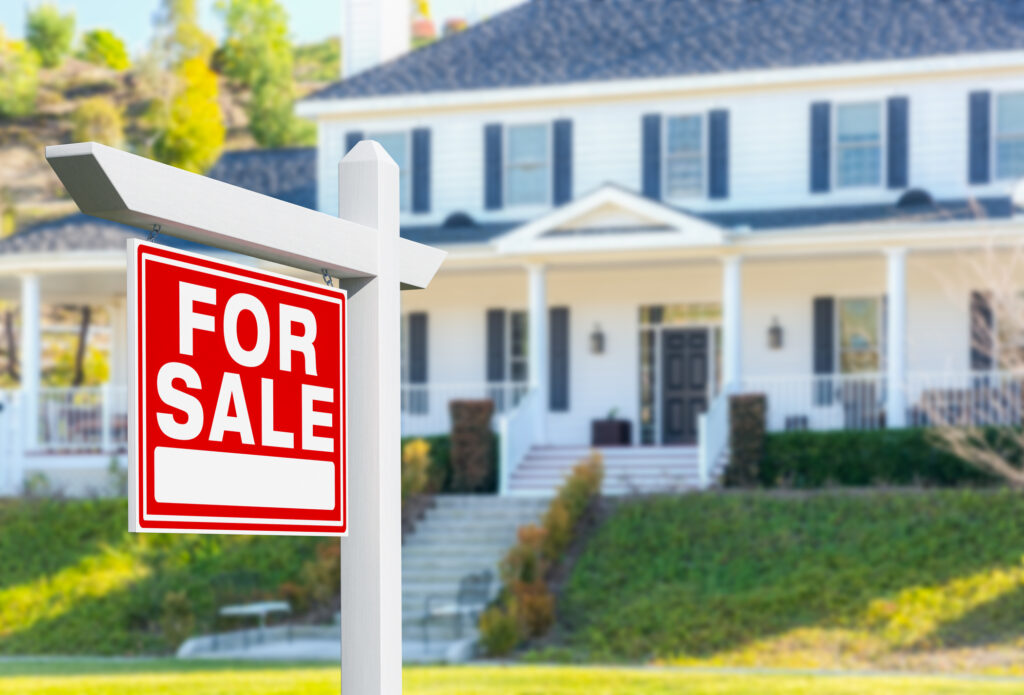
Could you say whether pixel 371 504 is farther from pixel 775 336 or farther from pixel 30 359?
pixel 30 359

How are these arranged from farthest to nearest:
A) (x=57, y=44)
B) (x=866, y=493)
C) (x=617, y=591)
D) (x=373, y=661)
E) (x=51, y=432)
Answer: (x=57, y=44) < (x=51, y=432) < (x=866, y=493) < (x=617, y=591) < (x=373, y=661)

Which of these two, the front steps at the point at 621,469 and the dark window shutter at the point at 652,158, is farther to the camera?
the dark window shutter at the point at 652,158

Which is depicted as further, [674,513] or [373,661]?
[674,513]

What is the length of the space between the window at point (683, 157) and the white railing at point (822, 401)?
330 centimetres

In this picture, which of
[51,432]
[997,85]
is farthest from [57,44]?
[997,85]

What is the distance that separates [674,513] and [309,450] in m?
15.0

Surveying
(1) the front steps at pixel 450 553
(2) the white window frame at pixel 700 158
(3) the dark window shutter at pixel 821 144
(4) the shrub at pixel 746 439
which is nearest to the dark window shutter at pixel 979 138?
(3) the dark window shutter at pixel 821 144

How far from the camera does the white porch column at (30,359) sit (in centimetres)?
2212

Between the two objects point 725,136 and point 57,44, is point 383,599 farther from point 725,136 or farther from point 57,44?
point 57,44

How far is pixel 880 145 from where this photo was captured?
21.9 m

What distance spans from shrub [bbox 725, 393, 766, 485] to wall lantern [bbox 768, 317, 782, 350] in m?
3.06

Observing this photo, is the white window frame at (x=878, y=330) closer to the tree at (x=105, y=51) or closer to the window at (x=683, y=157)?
the window at (x=683, y=157)

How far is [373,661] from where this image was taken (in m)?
3.68

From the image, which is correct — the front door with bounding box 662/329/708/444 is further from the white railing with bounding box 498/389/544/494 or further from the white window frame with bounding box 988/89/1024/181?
the white window frame with bounding box 988/89/1024/181
